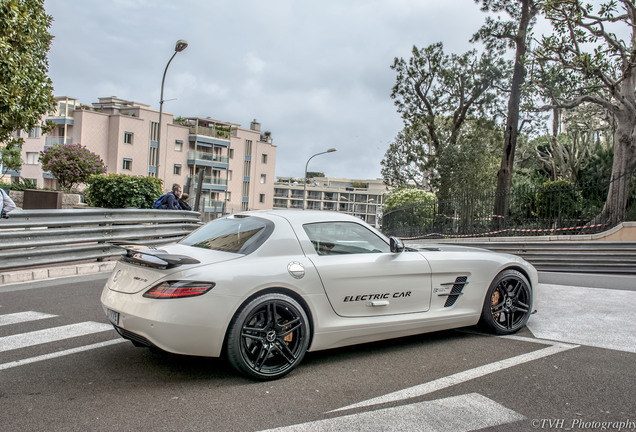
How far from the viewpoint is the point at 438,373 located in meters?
4.58

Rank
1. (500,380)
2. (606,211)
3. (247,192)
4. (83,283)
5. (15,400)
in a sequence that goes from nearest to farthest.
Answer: (15,400) → (500,380) → (83,283) → (606,211) → (247,192)

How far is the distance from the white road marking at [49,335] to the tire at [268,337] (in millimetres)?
2278

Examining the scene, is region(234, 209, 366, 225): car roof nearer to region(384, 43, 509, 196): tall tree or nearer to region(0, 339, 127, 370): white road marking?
region(0, 339, 127, 370): white road marking

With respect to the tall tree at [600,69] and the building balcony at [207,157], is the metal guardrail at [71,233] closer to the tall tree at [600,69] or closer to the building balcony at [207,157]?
the tall tree at [600,69]

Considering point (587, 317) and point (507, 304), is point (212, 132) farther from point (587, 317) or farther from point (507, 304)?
point (507, 304)

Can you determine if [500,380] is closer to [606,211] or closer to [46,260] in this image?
[46,260]

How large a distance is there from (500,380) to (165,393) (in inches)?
102

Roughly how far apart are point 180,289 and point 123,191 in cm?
1608

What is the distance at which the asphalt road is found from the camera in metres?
3.54

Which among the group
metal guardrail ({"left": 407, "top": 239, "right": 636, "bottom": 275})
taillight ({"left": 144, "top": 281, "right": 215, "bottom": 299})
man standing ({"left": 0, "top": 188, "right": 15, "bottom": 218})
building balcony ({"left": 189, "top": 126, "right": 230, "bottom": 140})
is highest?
building balcony ({"left": 189, "top": 126, "right": 230, "bottom": 140})

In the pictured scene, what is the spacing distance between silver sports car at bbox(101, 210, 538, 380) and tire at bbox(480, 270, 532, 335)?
0.04ft

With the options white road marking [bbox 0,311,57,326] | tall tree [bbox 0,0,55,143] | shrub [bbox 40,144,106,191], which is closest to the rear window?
white road marking [bbox 0,311,57,326]

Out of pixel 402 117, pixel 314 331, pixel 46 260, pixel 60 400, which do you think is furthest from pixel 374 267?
pixel 402 117

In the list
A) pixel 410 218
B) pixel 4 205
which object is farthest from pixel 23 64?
pixel 410 218
